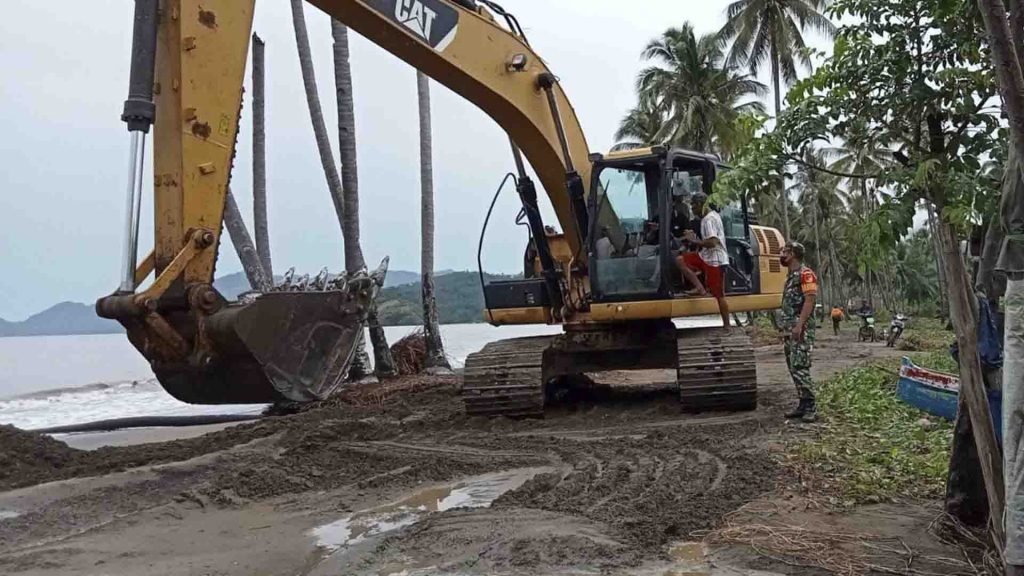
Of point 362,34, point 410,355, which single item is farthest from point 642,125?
point 362,34

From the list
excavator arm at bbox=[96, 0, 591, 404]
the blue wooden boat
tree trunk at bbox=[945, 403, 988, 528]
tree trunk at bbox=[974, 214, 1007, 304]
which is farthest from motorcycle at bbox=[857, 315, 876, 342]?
tree trunk at bbox=[974, 214, 1007, 304]

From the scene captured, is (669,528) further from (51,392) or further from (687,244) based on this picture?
(51,392)

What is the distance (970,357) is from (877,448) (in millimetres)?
3120

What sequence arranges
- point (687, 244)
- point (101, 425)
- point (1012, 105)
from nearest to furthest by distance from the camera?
point (1012, 105) < point (687, 244) < point (101, 425)

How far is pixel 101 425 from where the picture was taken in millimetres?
12344

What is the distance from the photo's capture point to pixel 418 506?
5.82 m

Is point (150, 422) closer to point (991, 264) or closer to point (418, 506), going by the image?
point (418, 506)

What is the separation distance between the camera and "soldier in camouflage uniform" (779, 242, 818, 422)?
25.9 ft

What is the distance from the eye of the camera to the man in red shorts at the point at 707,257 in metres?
8.81

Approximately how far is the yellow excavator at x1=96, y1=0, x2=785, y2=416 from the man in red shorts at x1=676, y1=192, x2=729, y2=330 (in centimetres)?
15

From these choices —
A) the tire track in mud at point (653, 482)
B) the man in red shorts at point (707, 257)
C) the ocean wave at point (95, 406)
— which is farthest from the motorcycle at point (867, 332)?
the tire track in mud at point (653, 482)

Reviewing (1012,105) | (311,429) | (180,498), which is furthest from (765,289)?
(1012,105)

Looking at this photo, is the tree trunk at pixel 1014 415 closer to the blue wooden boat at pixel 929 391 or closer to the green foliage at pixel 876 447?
the green foliage at pixel 876 447

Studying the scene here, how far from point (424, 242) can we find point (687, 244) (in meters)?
8.69
